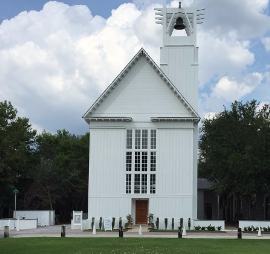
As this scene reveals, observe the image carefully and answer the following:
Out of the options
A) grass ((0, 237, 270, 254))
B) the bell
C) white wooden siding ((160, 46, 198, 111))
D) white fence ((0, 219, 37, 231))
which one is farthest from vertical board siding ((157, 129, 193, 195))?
grass ((0, 237, 270, 254))

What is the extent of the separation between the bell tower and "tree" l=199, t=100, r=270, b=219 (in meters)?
5.86

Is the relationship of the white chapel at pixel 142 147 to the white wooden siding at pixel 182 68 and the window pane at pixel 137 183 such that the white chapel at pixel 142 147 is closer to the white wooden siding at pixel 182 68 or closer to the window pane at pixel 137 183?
the window pane at pixel 137 183

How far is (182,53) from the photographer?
157 ft

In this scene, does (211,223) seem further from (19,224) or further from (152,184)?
(19,224)

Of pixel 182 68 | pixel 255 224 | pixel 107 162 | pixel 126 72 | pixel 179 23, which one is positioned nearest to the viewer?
pixel 255 224

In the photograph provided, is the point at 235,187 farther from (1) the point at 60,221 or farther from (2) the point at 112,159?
(1) the point at 60,221

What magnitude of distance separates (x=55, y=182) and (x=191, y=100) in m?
19.8

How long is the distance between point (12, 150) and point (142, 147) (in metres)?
16.5

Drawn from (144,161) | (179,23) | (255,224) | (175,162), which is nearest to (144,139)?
(144,161)

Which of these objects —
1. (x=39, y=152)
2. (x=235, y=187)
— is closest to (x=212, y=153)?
(x=235, y=187)

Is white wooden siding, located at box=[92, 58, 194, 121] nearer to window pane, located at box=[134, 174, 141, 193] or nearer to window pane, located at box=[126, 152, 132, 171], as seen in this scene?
window pane, located at box=[126, 152, 132, 171]

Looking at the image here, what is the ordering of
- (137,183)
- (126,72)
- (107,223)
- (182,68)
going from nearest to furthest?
1. (107,223)
2. (137,183)
3. (126,72)
4. (182,68)

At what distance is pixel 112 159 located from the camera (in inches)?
1757

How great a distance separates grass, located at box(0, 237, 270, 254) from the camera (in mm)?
24766
